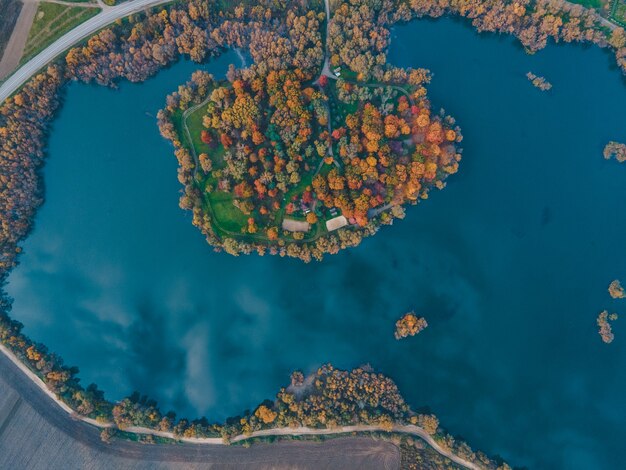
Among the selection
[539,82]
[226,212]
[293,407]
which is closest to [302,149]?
[226,212]

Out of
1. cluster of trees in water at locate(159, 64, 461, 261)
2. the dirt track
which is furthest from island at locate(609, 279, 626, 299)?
the dirt track

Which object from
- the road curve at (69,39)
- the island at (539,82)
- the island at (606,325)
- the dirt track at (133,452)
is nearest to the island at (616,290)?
the island at (606,325)

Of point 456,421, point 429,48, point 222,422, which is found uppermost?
point 429,48

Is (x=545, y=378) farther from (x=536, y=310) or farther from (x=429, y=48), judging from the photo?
(x=429, y=48)

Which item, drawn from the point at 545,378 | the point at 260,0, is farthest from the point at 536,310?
the point at 260,0

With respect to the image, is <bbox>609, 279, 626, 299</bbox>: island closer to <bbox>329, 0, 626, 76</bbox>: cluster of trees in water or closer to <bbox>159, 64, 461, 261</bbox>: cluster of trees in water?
<bbox>159, 64, 461, 261</bbox>: cluster of trees in water

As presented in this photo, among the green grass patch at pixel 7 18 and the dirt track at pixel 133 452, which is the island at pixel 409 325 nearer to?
the dirt track at pixel 133 452

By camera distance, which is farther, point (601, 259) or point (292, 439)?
point (601, 259)
